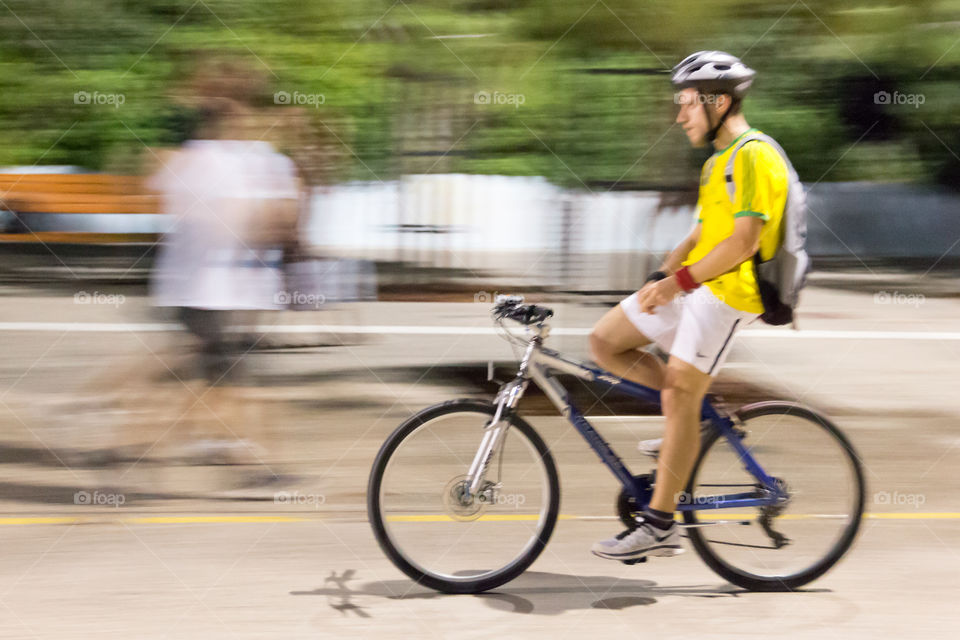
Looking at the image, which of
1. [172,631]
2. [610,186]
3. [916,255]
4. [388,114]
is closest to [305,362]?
[388,114]

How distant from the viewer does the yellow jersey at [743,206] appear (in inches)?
142

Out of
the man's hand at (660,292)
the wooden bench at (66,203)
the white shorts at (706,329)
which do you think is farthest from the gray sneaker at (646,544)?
the wooden bench at (66,203)

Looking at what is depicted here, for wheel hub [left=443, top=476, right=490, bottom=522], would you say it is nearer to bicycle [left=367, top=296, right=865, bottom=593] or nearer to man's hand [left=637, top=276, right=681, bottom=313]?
bicycle [left=367, top=296, right=865, bottom=593]

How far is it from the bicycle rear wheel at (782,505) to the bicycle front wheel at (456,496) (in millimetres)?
568

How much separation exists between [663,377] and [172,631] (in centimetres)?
185

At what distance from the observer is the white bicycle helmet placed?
373cm

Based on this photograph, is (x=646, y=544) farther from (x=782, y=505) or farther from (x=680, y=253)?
(x=680, y=253)

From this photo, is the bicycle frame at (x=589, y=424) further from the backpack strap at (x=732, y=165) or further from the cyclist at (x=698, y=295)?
the backpack strap at (x=732, y=165)

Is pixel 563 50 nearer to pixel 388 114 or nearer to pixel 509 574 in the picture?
pixel 388 114

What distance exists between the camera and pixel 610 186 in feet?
21.5

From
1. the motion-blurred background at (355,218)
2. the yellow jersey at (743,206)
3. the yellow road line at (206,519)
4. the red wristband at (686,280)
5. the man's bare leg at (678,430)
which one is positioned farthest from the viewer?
the yellow road line at (206,519)

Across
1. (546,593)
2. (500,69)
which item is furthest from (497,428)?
(500,69)

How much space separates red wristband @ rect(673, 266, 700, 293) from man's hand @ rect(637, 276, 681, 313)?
1 cm

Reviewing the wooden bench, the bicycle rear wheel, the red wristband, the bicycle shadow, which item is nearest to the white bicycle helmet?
the red wristband
